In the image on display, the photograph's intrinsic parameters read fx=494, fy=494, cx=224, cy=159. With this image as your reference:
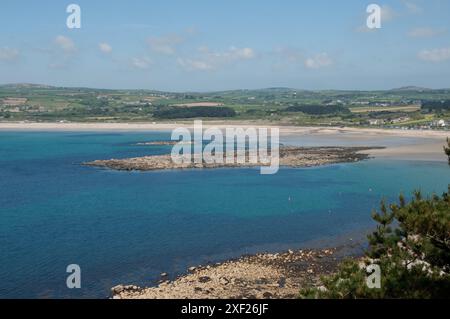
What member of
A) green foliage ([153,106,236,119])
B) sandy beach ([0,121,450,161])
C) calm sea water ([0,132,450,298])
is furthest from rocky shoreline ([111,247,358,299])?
green foliage ([153,106,236,119])

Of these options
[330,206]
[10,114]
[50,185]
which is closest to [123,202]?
[50,185]

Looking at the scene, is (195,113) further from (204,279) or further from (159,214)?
(204,279)

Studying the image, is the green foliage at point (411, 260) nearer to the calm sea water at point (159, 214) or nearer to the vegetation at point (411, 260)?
the vegetation at point (411, 260)

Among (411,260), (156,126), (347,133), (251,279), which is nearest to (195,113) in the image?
(156,126)

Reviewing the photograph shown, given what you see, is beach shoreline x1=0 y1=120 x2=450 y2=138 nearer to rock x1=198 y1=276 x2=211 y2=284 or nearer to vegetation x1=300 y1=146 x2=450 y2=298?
rock x1=198 y1=276 x2=211 y2=284

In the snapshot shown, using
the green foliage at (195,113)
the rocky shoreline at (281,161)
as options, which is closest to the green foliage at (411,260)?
the rocky shoreline at (281,161)
